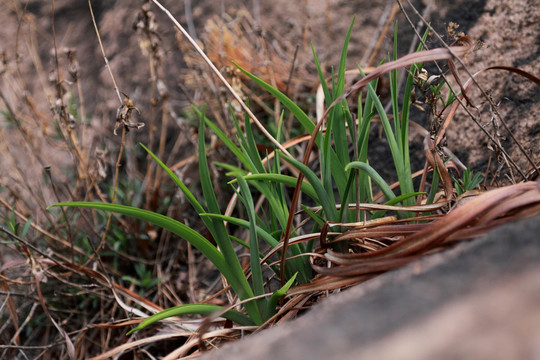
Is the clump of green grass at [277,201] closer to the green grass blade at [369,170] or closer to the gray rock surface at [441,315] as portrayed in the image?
the green grass blade at [369,170]

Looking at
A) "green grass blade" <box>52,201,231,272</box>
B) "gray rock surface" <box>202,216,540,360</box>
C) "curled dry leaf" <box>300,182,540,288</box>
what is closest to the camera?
"gray rock surface" <box>202,216,540,360</box>

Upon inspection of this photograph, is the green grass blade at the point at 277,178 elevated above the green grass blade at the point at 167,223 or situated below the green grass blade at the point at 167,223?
above

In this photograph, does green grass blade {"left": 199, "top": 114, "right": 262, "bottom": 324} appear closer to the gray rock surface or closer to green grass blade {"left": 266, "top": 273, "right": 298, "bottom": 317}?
green grass blade {"left": 266, "top": 273, "right": 298, "bottom": 317}

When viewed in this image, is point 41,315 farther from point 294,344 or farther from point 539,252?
point 539,252

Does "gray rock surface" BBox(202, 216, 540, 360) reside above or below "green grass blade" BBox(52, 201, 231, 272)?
above

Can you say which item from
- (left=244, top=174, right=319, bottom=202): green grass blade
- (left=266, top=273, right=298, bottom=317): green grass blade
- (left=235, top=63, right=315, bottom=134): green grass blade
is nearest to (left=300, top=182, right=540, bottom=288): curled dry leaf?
(left=266, top=273, right=298, bottom=317): green grass blade

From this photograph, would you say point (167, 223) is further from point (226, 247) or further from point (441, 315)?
point (441, 315)

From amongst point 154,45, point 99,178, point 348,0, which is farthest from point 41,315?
point 348,0

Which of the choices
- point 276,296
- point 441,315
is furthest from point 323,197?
point 441,315

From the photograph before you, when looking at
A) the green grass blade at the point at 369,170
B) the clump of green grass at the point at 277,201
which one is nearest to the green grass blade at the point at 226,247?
the clump of green grass at the point at 277,201
